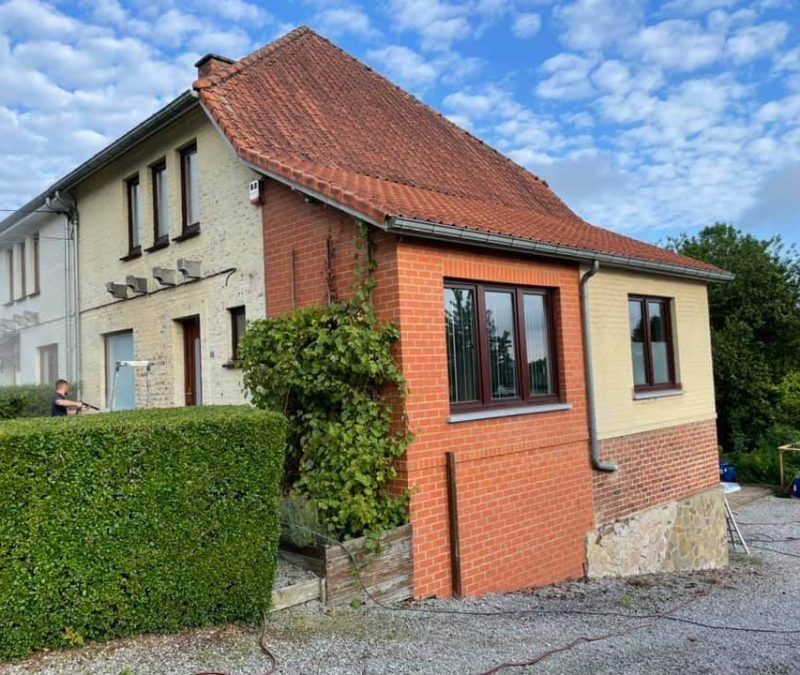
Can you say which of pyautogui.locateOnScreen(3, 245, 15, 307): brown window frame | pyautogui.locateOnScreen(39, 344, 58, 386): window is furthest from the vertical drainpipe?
pyautogui.locateOnScreen(3, 245, 15, 307): brown window frame

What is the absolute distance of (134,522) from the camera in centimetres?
441

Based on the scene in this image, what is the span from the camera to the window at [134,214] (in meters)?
11.4

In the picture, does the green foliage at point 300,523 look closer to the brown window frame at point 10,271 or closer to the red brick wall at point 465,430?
the red brick wall at point 465,430

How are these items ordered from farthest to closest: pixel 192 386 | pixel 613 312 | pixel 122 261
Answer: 1. pixel 122 261
2. pixel 192 386
3. pixel 613 312

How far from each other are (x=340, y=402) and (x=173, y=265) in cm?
498

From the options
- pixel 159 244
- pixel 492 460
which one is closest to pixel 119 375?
pixel 159 244

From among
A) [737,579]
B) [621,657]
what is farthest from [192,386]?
[737,579]

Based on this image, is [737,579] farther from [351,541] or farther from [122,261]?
[122,261]

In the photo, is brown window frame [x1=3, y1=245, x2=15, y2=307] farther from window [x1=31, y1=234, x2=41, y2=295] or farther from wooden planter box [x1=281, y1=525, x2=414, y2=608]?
wooden planter box [x1=281, y1=525, x2=414, y2=608]

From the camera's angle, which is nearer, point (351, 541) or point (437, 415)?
point (351, 541)

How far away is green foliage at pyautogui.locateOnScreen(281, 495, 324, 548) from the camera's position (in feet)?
19.2

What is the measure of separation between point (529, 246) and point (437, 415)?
2.23m

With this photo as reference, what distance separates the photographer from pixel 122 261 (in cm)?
1148

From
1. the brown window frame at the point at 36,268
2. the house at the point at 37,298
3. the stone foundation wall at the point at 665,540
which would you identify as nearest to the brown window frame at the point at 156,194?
the house at the point at 37,298
